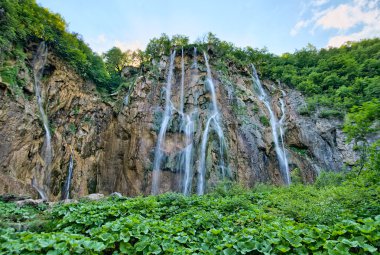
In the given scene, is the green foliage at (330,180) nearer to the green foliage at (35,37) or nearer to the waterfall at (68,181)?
the waterfall at (68,181)

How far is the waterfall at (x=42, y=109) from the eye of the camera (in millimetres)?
13286

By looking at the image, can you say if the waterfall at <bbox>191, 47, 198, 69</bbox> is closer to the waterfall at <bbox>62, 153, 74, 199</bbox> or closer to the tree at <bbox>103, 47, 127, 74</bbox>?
the tree at <bbox>103, 47, 127, 74</bbox>

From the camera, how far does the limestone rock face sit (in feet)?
43.6

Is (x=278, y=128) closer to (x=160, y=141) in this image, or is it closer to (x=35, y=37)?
(x=160, y=141)

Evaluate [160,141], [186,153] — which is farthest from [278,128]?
[160,141]

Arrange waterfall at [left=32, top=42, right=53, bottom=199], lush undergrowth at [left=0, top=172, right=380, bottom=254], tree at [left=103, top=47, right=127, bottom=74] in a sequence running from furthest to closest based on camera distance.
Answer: tree at [left=103, top=47, right=127, bottom=74] < waterfall at [left=32, top=42, right=53, bottom=199] < lush undergrowth at [left=0, top=172, right=380, bottom=254]

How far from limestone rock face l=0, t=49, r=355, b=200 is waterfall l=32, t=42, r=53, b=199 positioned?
0.96 feet

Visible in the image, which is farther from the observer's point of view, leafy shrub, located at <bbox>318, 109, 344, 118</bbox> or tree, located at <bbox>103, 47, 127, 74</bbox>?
tree, located at <bbox>103, 47, 127, 74</bbox>

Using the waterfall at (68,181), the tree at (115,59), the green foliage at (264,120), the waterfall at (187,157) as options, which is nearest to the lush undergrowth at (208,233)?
the waterfall at (187,157)

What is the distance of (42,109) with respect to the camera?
14.9m

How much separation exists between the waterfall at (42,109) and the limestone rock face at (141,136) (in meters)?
0.29

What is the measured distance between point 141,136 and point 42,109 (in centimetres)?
605

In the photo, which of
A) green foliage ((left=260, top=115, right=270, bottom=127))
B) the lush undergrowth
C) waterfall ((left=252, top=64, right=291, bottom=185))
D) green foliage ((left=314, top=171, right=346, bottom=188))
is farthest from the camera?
green foliage ((left=260, top=115, right=270, bottom=127))

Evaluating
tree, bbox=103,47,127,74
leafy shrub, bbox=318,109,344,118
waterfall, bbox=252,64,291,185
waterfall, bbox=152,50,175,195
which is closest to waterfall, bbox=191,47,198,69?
waterfall, bbox=152,50,175,195
